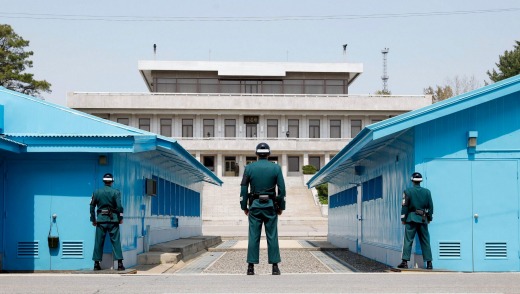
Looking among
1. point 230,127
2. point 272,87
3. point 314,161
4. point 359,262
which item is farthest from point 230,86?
point 359,262

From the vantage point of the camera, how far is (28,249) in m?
16.5

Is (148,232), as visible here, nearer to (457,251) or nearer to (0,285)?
(457,251)

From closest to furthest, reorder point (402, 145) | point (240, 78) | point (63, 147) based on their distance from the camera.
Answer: point (63, 147)
point (402, 145)
point (240, 78)

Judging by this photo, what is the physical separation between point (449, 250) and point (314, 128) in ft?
232

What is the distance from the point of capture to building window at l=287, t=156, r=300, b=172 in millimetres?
86750

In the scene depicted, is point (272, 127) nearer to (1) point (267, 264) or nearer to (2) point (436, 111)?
(1) point (267, 264)

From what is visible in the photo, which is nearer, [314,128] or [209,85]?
[314,128]

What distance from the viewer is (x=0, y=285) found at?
35.6 feet

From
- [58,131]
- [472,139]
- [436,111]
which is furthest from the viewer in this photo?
[58,131]

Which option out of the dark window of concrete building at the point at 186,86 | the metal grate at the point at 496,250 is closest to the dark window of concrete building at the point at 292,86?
the dark window of concrete building at the point at 186,86

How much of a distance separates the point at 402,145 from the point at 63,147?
661 cm

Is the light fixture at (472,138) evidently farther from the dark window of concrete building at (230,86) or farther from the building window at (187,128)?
the dark window of concrete building at (230,86)

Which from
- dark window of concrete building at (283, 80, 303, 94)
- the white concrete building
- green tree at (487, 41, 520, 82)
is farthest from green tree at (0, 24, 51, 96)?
green tree at (487, 41, 520, 82)

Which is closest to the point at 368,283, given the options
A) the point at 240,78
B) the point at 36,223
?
the point at 36,223
